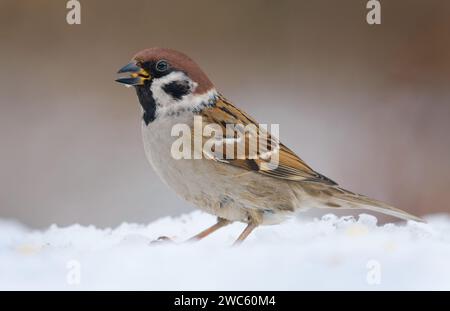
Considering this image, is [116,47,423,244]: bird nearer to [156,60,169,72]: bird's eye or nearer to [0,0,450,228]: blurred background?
[156,60,169,72]: bird's eye

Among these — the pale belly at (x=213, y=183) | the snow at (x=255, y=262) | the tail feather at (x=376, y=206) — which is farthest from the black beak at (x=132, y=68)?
the tail feather at (x=376, y=206)

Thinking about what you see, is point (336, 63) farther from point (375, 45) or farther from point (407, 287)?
point (407, 287)

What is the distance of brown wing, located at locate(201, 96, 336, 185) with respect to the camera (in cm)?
167

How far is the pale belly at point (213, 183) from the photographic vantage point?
5.32 feet

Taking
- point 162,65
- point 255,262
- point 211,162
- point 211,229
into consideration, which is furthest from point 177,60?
point 255,262

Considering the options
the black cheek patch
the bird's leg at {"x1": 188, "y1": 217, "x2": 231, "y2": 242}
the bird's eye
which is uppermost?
the bird's eye

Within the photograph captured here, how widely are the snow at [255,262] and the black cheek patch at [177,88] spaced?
0.38 m

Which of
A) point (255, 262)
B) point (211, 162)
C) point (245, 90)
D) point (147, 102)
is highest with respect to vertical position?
point (245, 90)

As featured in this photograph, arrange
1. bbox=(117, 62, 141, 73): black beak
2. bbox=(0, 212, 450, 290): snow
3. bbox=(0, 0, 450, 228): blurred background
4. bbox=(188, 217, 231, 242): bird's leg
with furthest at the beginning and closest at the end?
bbox=(0, 0, 450, 228): blurred background
bbox=(188, 217, 231, 242): bird's leg
bbox=(117, 62, 141, 73): black beak
bbox=(0, 212, 450, 290): snow

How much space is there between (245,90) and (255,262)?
3.80ft

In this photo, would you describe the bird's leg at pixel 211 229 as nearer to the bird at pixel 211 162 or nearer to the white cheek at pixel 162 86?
the bird at pixel 211 162

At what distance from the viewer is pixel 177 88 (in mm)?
1641

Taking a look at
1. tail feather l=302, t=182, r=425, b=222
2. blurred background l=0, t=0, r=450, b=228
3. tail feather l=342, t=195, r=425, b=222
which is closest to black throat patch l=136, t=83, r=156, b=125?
tail feather l=302, t=182, r=425, b=222

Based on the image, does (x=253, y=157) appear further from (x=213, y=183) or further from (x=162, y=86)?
(x=162, y=86)
